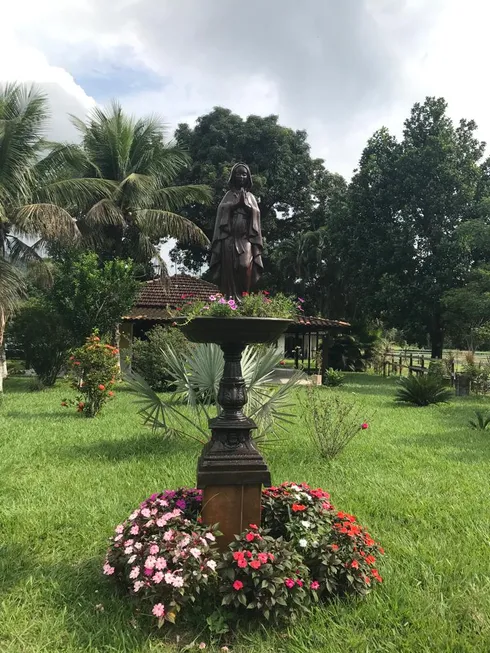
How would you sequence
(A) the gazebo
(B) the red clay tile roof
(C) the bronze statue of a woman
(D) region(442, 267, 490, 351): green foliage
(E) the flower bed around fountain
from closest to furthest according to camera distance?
1. (E) the flower bed around fountain
2. (C) the bronze statue of a woman
3. (D) region(442, 267, 490, 351): green foliage
4. (A) the gazebo
5. (B) the red clay tile roof

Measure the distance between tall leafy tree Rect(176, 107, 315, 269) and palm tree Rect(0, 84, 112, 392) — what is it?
10.8 meters

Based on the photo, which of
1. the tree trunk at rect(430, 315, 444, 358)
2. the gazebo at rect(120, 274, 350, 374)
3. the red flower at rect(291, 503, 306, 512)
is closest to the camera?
the red flower at rect(291, 503, 306, 512)

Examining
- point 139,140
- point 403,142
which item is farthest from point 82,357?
point 403,142

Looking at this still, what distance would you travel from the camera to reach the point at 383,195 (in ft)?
71.0

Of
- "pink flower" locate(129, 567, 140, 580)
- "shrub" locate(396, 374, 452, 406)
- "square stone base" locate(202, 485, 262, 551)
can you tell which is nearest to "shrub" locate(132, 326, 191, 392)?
"shrub" locate(396, 374, 452, 406)

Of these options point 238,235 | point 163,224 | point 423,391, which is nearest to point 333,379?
point 423,391

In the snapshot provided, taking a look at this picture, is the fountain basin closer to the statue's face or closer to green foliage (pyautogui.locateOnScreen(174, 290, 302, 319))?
green foliage (pyautogui.locateOnScreen(174, 290, 302, 319))

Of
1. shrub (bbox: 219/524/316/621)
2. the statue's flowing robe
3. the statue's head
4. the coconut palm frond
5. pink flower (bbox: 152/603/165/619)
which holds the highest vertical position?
the coconut palm frond

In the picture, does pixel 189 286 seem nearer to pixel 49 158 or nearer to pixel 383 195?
pixel 49 158

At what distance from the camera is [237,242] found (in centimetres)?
474

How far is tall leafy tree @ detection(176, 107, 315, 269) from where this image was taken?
1024 inches

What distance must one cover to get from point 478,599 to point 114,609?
2.22 meters

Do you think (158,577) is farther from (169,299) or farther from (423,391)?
(169,299)

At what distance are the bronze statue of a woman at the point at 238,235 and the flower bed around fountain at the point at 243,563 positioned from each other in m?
2.19
